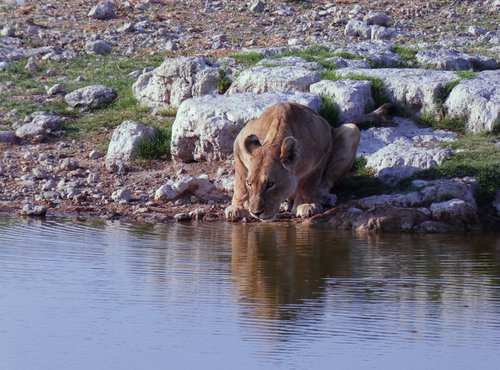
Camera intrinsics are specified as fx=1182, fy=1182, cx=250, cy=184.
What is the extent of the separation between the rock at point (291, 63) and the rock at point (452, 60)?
5.27ft

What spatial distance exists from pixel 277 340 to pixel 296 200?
5.89 m

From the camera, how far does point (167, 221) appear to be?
12.5 meters

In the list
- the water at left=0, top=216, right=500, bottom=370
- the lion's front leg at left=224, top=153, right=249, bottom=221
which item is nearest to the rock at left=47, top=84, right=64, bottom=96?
the lion's front leg at left=224, top=153, right=249, bottom=221

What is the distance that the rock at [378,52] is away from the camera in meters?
16.6

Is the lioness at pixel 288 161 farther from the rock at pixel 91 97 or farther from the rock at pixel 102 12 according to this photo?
the rock at pixel 102 12

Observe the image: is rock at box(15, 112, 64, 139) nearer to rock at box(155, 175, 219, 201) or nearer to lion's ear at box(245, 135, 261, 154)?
rock at box(155, 175, 219, 201)

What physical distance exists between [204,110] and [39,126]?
2845 mm

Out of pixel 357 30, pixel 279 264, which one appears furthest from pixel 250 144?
pixel 357 30

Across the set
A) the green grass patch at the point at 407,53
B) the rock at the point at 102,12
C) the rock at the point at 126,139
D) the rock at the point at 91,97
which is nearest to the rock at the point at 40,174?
the rock at the point at 126,139

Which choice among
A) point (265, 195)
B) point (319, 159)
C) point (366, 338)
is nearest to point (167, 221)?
point (265, 195)

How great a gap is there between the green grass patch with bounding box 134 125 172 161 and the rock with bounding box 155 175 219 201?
1294 millimetres

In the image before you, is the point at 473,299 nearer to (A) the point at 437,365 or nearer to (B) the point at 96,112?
(A) the point at 437,365

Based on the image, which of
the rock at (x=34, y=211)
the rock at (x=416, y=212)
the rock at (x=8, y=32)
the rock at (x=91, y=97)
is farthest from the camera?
the rock at (x=8, y=32)

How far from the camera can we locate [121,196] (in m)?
13.2
